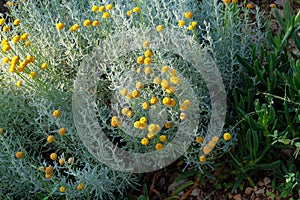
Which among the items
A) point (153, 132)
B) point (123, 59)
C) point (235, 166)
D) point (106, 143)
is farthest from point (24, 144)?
point (235, 166)

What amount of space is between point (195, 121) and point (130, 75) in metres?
0.42

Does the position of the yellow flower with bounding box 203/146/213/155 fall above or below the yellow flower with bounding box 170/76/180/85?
below

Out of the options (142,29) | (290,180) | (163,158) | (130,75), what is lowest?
(290,180)

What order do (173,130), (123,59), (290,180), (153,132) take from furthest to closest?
(123,59), (173,130), (290,180), (153,132)

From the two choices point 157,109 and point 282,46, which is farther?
point 282,46

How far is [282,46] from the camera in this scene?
7.84ft

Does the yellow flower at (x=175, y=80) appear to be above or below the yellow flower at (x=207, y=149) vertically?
above

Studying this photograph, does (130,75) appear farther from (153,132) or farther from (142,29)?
(153,132)

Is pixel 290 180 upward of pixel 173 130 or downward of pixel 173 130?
downward

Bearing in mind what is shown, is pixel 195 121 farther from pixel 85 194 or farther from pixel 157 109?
pixel 85 194

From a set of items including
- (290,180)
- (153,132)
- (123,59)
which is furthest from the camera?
(123,59)

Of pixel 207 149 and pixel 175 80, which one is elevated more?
pixel 175 80

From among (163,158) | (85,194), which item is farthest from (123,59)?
(85,194)

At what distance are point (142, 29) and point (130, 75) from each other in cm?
28
